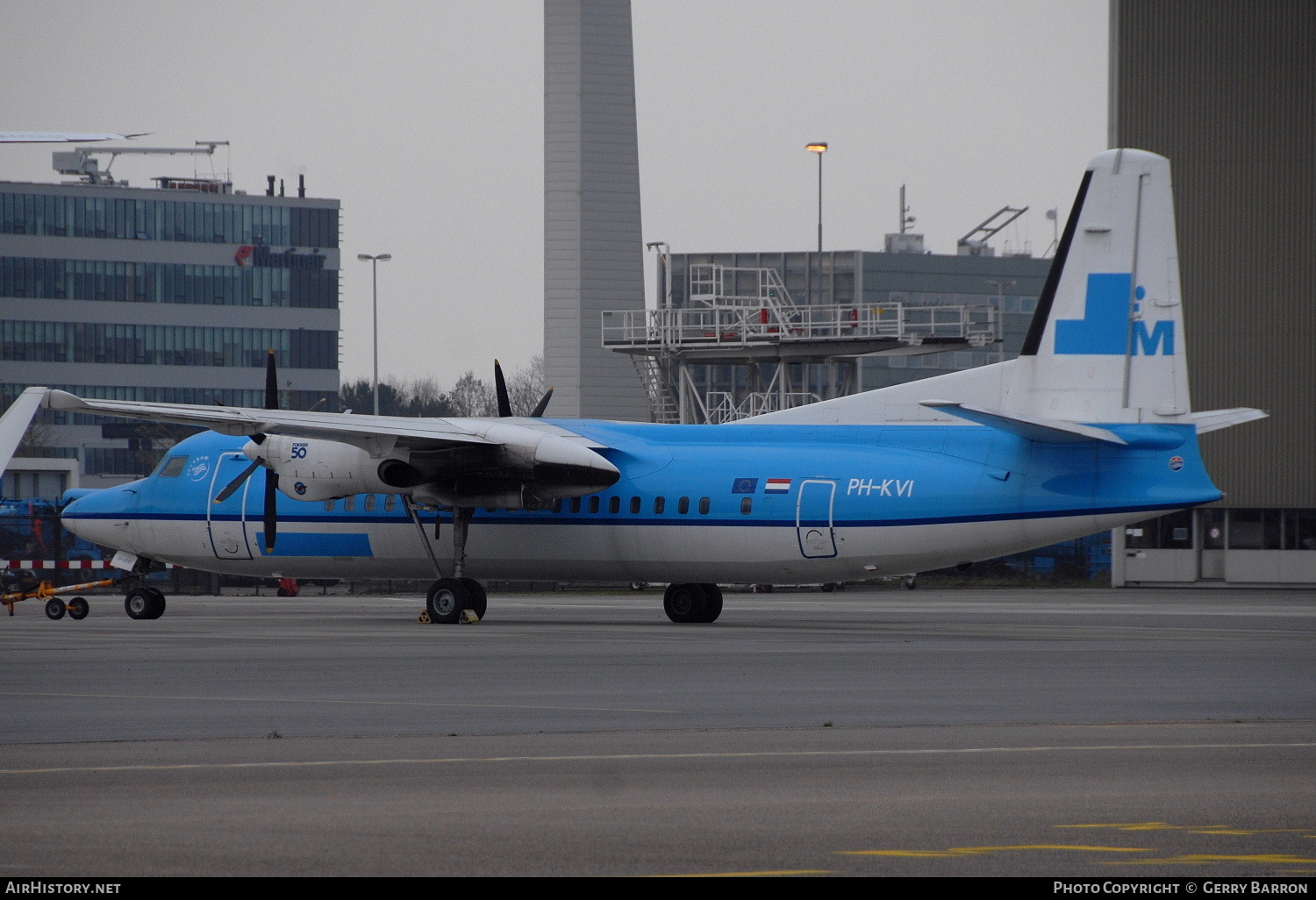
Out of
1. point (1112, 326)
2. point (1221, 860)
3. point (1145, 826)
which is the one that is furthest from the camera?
point (1112, 326)

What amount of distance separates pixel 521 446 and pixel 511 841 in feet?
58.2

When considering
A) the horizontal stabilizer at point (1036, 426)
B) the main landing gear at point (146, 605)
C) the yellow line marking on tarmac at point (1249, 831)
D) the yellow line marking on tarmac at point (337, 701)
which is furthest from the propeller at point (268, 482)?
the yellow line marking on tarmac at point (1249, 831)

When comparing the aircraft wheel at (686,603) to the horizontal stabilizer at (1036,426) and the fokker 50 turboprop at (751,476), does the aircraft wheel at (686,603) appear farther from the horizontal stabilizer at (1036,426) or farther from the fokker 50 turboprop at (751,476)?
the horizontal stabilizer at (1036,426)

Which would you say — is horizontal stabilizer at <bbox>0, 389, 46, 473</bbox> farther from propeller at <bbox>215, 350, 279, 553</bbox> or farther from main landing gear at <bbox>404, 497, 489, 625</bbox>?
main landing gear at <bbox>404, 497, 489, 625</bbox>

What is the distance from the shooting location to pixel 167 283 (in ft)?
328

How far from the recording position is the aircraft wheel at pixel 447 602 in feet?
84.3

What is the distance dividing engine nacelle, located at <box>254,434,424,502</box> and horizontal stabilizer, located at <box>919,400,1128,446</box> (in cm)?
936

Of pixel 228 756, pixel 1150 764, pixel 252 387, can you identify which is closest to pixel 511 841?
pixel 228 756

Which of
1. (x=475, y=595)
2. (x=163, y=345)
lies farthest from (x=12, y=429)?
(x=163, y=345)

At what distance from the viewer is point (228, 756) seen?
10336mm

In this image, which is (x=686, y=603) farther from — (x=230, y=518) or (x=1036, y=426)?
(x=230, y=518)

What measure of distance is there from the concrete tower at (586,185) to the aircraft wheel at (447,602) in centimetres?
2500

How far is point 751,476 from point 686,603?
10.4ft

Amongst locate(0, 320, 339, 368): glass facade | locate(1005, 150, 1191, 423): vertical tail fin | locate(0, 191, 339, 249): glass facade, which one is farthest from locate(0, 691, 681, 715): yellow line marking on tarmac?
locate(0, 191, 339, 249): glass facade
